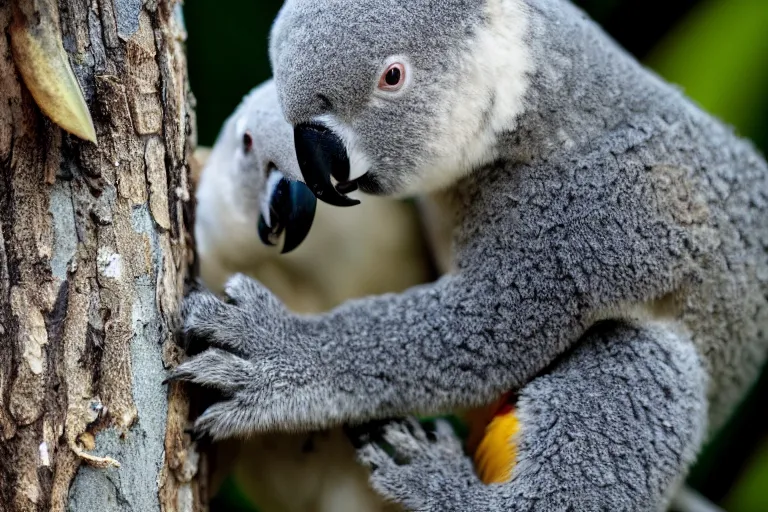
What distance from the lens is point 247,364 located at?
1.52m

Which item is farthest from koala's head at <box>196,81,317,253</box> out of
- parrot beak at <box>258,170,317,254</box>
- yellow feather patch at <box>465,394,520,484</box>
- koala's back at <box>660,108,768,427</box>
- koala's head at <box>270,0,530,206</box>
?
koala's back at <box>660,108,768,427</box>

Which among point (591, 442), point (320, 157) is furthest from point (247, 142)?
point (591, 442)

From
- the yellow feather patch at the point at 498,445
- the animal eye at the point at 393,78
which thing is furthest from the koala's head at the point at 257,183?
the yellow feather patch at the point at 498,445

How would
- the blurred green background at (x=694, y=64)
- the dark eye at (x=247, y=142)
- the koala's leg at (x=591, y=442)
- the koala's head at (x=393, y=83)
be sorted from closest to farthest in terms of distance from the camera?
the koala's head at (x=393, y=83) → the koala's leg at (x=591, y=442) → the dark eye at (x=247, y=142) → the blurred green background at (x=694, y=64)

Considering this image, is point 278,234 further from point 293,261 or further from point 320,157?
point 320,157

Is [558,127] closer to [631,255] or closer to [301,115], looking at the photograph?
[631,255]

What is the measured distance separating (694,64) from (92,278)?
7.96 ft

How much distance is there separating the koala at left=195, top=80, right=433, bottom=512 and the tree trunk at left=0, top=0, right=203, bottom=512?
390 millimetres

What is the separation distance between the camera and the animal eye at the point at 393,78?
56.7 inches

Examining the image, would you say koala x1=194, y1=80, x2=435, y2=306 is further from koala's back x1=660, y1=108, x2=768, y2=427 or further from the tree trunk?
koala's back x1=660, y1=108, x2=768, y2=427

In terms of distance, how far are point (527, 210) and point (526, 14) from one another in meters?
0.40

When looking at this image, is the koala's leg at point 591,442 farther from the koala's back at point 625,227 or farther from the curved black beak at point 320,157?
the curved black beak at point 320,157

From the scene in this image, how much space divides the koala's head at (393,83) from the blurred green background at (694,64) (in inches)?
61.7

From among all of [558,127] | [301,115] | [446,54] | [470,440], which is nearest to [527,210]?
[558,127]
